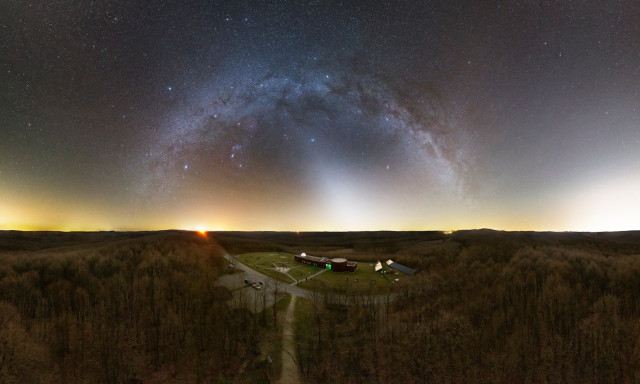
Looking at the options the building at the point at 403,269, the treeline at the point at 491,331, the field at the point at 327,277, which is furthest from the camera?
the building at the point at 403,269

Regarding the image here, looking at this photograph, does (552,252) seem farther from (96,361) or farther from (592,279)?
(96,361)

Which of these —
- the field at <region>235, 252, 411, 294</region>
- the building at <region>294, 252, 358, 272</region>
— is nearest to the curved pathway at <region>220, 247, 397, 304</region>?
the field at <region>235, 252, 411, 294</region>

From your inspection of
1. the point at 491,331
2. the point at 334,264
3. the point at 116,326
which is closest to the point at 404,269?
the point at 334,264

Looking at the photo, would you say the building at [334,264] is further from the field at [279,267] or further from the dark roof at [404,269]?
the dark roof at [404,269]

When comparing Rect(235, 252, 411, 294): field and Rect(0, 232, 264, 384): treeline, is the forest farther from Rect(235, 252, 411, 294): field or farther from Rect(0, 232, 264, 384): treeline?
Rect(235, 252, 411, 294): field

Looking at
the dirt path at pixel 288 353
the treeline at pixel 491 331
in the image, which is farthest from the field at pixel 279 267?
the dirt path at pixel 288 353

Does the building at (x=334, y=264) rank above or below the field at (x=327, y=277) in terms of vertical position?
above

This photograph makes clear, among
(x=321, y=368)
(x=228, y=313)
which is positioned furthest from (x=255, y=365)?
(x=228, y=313)

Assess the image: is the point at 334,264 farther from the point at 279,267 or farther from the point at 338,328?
the point at 338,328
